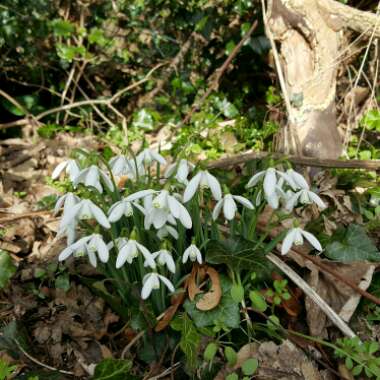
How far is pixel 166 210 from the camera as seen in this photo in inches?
62.8

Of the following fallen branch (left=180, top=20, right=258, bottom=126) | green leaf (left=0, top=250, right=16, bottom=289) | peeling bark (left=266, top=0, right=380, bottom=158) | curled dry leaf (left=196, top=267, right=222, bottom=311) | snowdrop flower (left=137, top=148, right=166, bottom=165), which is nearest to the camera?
curled dry leaf (left=196, top=267, right=222, bottom=311)

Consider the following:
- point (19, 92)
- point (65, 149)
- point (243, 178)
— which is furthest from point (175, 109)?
point (243, 178)

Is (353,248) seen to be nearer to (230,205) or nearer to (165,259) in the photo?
(230,205)

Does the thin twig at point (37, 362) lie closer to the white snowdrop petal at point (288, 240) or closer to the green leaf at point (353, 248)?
the white snowdrop petal at point (288, 240)

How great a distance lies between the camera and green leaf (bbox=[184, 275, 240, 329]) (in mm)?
1695

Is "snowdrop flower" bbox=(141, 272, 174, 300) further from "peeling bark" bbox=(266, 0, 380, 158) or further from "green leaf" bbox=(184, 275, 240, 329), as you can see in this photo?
"peeling bark" bbox=(266, 0, 380, 158)

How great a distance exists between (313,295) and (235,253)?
15.8 inches

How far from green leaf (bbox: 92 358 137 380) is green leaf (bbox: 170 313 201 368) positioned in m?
0.18

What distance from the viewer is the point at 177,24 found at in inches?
157

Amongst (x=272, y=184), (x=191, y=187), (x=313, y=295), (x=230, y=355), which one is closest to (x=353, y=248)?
(x=313, y=295)

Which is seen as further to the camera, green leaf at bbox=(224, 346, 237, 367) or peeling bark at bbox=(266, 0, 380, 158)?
peeling bark at bbox=(266, 0, 380, 158)

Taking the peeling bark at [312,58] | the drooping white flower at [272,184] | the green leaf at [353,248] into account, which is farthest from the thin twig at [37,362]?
the peeling bark at [312,58]

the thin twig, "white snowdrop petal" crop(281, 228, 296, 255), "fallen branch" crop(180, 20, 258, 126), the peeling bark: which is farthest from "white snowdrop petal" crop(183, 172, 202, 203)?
"fallen branch" crop(180, 20, 258, 126)

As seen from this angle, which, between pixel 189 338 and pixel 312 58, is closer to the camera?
pixel 189 338
